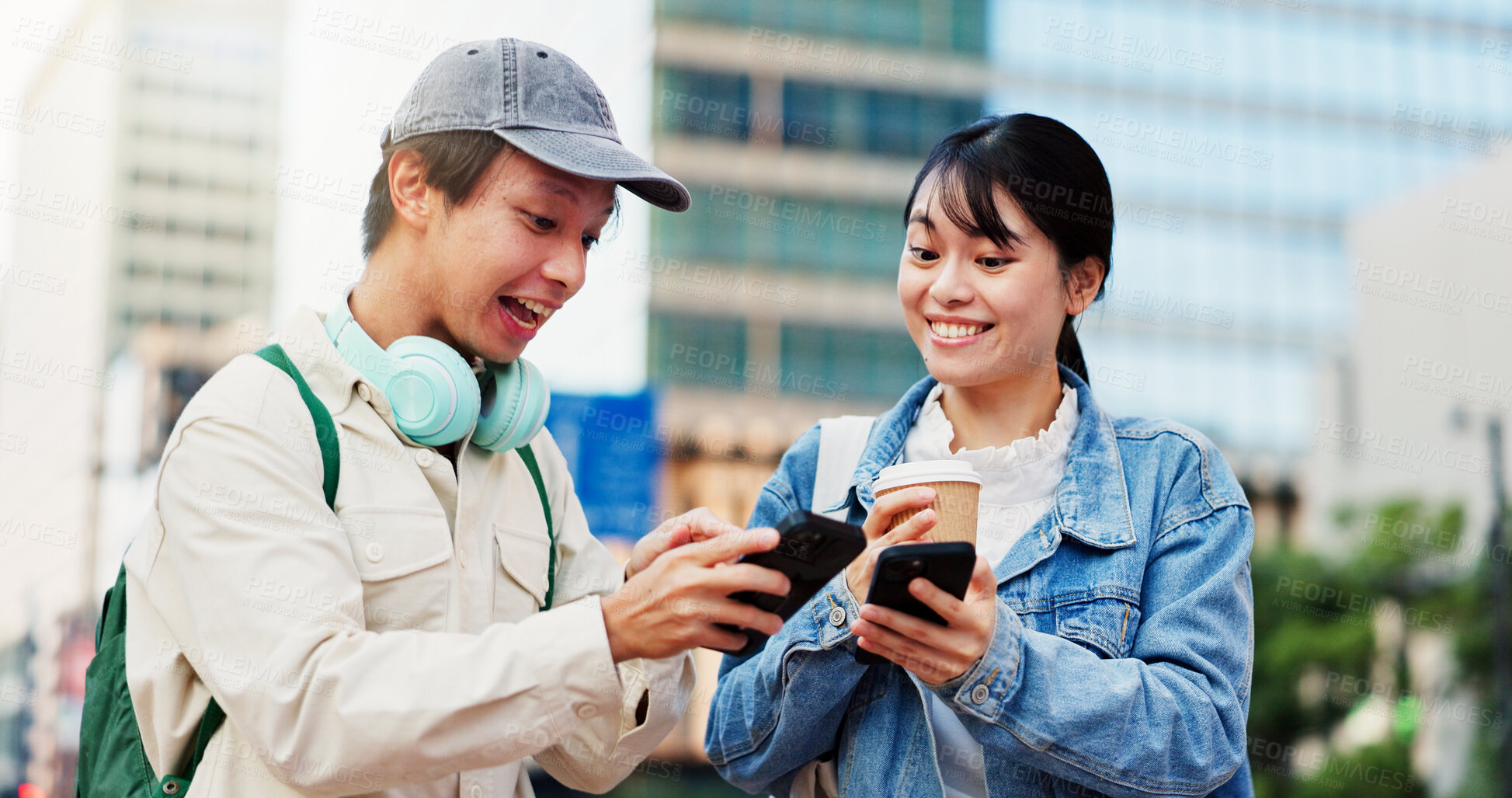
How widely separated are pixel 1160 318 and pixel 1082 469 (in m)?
49.1

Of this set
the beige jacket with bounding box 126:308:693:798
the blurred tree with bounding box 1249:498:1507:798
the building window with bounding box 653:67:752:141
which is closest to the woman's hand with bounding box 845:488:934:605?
the beige jacket with bounding box 126:308:693:798

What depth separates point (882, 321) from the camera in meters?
39.5

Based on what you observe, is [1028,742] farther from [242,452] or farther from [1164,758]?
[242,452]

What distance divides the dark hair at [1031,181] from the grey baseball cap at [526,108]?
702mm

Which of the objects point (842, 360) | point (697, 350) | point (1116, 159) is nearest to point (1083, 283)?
point (697, 350)

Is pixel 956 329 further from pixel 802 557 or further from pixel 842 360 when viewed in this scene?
pixel 842 360

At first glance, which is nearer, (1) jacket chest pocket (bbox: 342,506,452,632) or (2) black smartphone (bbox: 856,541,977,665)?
(2) black smartphone (bbox: 856,541,977,665)

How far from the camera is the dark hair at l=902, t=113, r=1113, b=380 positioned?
3.06 metres

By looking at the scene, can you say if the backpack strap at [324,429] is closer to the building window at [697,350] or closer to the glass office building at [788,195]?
the glass office building at [788,195]

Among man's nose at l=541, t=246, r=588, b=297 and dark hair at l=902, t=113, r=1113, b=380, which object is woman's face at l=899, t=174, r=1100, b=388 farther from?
man's nose at l=541, t=246, r=588, b=297

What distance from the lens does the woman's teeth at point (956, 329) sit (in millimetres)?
3096

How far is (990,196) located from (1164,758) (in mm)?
1285

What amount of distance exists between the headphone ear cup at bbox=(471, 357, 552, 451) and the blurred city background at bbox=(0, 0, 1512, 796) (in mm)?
17155

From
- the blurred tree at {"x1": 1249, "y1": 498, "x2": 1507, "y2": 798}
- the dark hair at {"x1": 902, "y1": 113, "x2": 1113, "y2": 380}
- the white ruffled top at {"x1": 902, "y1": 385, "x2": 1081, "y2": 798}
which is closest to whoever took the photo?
the white ruffled top at {"x1": 902, "y1": 385, "x2": 1081, "y2": 798}
